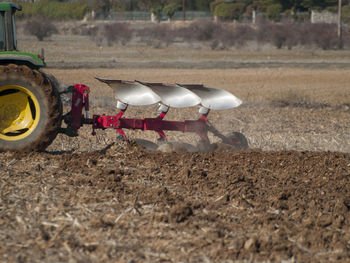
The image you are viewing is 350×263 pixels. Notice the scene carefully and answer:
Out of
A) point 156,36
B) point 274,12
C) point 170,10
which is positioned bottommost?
point 156,36

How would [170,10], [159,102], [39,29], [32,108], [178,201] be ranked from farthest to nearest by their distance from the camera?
[170,10] < [39,29] < [159,102] < [32,108] < [178,201]

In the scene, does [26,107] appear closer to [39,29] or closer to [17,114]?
[17,114]

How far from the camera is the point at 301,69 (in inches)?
822

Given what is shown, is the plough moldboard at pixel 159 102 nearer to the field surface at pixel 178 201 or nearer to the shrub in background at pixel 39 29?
the field surface at pixel 178 201

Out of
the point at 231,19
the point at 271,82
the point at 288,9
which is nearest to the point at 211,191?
the point at 271,82

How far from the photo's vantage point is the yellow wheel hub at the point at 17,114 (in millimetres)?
6953

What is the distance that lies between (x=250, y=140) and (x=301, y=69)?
12.5m

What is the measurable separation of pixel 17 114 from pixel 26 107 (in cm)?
15

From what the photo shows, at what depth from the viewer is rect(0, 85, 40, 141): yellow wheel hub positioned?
22.8ft

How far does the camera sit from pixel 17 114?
278 inches

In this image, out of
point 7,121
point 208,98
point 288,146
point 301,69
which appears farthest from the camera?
point 301,69

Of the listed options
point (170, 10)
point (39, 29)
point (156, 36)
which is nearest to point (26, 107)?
point (39, 29)

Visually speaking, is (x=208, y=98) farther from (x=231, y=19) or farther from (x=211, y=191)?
(x=231, y=19)

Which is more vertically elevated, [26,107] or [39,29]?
[39,29]
